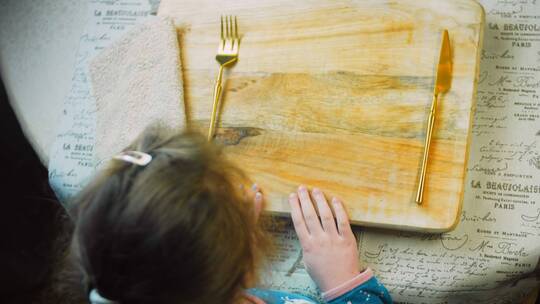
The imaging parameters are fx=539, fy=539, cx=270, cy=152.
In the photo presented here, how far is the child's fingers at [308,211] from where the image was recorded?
2.34ft

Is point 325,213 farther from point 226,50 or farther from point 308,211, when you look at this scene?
point 226,50

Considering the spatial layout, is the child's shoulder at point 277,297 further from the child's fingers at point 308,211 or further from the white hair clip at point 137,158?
the white hair clip at point 137,158

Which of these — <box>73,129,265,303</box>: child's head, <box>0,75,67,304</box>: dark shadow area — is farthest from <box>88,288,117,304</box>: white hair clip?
<box>0,75,67,304</box>: dark shadow area

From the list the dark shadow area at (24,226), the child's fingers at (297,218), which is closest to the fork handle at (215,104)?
the child's fingers at (297,218)

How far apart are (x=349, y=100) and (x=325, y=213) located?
0.52ft

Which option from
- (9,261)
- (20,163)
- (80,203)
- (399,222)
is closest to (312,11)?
(399,222)

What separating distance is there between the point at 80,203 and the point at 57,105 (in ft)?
1.47

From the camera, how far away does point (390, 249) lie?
735mm

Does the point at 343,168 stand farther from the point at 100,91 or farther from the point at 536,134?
the point at 100,91

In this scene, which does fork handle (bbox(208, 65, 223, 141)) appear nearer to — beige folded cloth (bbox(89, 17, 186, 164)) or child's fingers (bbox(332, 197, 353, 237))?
beige folded cloth (bbox(89, 17, 186, 164))

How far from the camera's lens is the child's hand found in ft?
2.30

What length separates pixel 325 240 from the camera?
0.71 metres

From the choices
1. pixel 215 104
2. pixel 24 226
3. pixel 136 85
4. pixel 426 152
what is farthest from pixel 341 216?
pixel 24 226

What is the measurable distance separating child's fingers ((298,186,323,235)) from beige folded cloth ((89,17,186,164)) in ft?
0.65
